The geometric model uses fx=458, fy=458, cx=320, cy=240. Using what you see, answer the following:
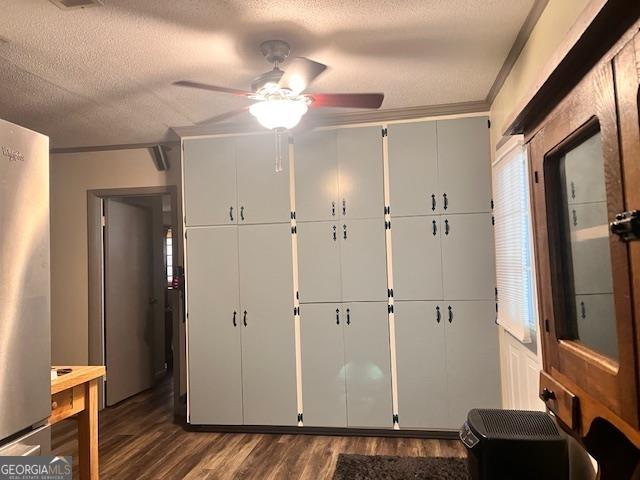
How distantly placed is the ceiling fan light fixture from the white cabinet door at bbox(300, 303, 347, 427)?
5.61 feet

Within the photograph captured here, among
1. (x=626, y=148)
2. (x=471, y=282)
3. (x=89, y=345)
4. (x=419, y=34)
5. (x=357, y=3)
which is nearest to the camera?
(x=626, y=148)

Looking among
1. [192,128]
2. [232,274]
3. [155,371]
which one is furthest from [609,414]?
[155,371]

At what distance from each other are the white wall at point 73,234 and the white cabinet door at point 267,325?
5.16ft

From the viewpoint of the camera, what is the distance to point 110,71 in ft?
9.14

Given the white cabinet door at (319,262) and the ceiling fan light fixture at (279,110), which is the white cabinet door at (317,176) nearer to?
the white cabinet door at (319,262)

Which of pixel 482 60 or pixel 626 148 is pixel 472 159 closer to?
pixel 482 60

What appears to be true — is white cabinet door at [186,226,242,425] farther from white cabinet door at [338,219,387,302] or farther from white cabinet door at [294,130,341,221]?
white cabinet door at [338,219,387,302]

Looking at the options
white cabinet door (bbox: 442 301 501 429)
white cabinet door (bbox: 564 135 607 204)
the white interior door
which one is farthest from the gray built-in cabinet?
white cabinet door (bbox: 564 135 607 204)

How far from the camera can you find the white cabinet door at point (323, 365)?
3611 mm

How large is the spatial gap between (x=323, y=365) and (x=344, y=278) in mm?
711

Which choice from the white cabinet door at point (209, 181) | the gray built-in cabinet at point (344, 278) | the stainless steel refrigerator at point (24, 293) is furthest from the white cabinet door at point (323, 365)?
the stainless steel refrigerator at point (24, 293)

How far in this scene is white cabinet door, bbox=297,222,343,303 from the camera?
3.66m

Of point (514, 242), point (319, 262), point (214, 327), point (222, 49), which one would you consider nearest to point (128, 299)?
point (214, 327)

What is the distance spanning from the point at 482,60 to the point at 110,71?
2.26 meters
